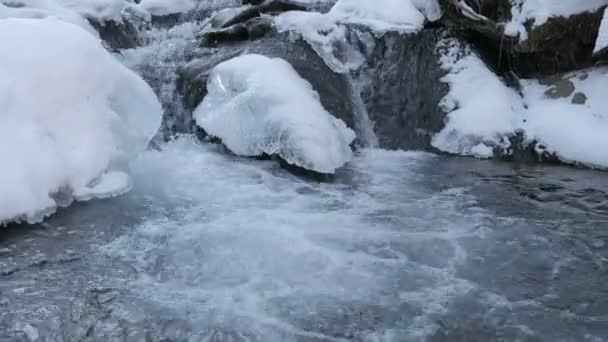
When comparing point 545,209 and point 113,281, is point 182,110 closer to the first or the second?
point 113,281

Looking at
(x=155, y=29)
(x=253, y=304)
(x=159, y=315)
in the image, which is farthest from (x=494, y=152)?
(x=155, y=29)

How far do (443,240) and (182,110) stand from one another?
11.3 ft

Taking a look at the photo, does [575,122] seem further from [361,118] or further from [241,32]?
[241,32]

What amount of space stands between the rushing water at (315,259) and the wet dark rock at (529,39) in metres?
1.31

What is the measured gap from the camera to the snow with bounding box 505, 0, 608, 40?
5.99 metres

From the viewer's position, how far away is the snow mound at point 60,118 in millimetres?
4297

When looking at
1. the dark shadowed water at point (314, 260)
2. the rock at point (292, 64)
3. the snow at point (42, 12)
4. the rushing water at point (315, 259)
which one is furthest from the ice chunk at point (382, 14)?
the snow at point (42, 12)

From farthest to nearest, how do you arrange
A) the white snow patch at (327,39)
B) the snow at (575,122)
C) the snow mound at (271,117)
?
the white snow patch at (327,39), the snow at (575,122), the snow mound at (271,117)

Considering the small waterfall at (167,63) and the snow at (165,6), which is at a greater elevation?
the snow at (165,6)

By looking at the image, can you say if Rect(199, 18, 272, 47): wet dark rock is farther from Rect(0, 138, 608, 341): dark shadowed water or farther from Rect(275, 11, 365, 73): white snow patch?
Rect(0, 138, 608, 341): dark shadowed water

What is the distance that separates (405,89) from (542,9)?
154cm

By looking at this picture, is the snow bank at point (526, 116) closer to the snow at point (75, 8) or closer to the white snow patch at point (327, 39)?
the white snow patch at point (327, 39)

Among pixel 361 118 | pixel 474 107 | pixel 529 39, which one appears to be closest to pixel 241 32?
pixel 361 118

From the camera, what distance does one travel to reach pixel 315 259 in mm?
3846
